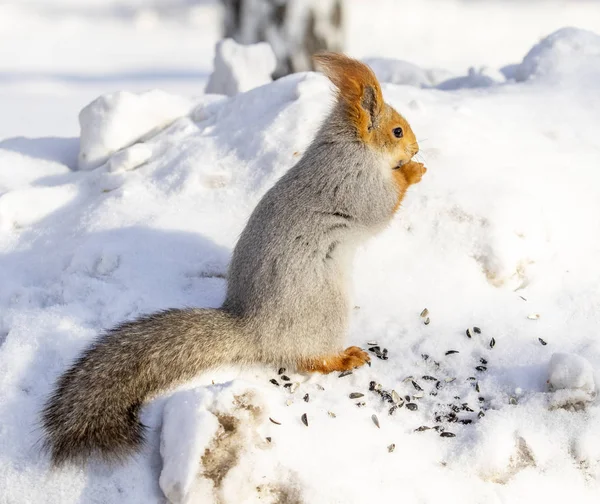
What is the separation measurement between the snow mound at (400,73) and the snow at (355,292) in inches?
48.4

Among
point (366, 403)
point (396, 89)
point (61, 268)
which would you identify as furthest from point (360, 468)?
point (396, 89)

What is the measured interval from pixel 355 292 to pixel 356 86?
0.86 meters

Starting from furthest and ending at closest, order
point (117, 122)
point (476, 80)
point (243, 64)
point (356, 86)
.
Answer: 1. point (476, 80)
2. point (243, 64)
3. point (117, 122)
4. point (356, 86)

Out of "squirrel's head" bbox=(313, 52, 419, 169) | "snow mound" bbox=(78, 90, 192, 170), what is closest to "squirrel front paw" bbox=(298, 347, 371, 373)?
"squirrel's head" bbox=(313, 52, 419, 169)

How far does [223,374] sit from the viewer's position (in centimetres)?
254

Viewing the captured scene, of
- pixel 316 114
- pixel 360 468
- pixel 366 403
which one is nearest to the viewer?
pixel 360 468

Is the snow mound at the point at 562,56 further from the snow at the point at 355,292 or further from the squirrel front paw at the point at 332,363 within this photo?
the squirrel front paw at the point at 332,363

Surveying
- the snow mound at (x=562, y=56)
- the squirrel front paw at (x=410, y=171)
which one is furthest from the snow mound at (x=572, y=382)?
the snow mound at (x=562, y=56)

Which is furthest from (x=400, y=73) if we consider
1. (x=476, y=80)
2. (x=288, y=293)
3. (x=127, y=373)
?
(x=127, y=373)

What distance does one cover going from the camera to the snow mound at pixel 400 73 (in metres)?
5.68

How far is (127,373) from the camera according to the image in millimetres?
2346

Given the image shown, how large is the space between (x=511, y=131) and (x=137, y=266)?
2.09 meters

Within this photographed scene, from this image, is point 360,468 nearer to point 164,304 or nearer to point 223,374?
point 223,374

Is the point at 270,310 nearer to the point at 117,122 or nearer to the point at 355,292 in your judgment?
the point at 355,292
